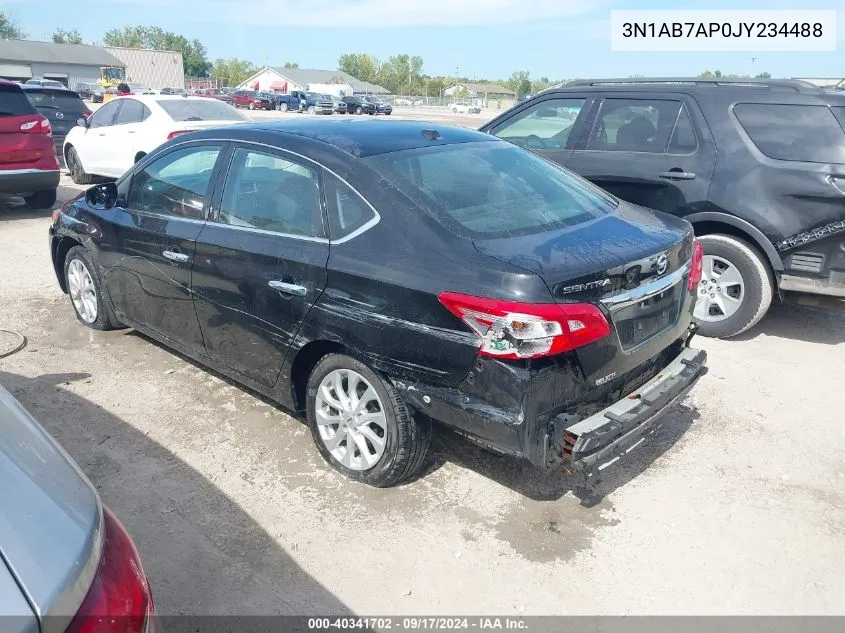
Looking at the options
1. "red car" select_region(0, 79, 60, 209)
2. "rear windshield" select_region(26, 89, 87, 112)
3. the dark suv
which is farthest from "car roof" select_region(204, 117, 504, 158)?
"rear windshield" select_region(26, 89, 87, 112)

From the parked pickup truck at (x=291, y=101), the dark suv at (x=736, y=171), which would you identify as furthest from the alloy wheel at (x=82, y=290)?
the parked pickup truck at (x=291, y=101)

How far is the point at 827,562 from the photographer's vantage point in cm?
300

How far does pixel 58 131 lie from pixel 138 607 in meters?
14.8

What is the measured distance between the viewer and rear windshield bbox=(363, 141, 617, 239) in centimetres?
322

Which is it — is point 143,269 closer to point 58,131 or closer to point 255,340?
point 255,340

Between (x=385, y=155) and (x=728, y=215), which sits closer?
(x=385, y=155)

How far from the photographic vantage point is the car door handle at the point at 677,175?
17.9ft

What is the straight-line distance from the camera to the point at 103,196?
4.91m

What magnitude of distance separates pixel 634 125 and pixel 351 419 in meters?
3.88

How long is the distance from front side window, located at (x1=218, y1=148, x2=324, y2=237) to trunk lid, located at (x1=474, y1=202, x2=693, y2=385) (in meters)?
0.97

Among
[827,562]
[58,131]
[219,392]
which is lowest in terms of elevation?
[827,562]

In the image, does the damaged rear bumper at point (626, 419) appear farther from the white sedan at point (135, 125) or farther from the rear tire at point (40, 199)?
the rear tire at point (40, 199)

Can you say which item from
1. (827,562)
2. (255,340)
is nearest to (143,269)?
(255,340)

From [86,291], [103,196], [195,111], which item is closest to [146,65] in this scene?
[195,111]
